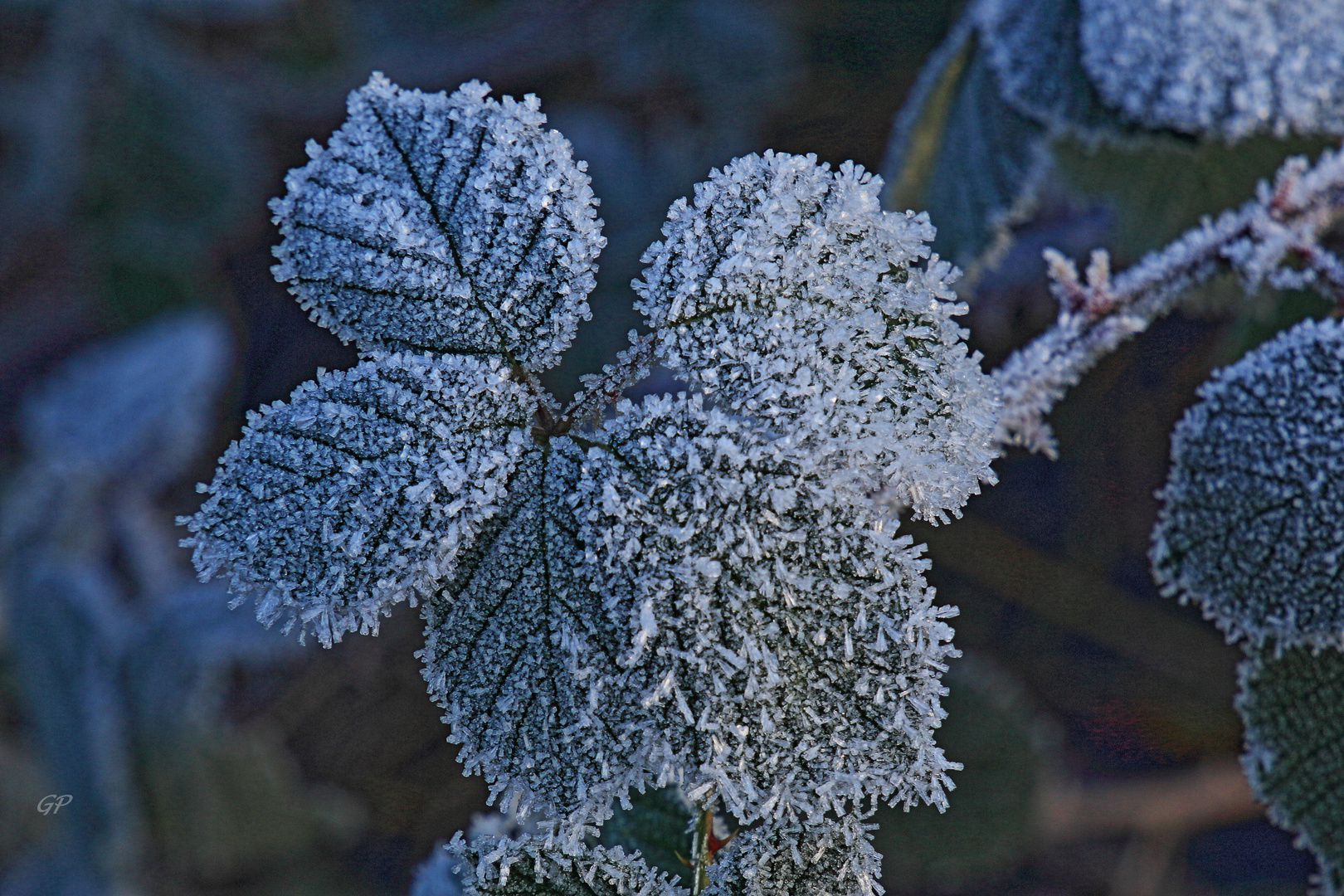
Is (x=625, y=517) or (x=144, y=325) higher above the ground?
(x=144, y=325)

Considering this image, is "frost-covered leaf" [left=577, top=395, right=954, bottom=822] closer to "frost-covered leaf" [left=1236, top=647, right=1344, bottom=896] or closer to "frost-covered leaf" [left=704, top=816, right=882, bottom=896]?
"frost-covered leaf" [left=704, top=816, right=882, bottom=896]

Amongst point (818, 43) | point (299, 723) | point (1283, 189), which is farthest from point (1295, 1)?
point (299, 723)

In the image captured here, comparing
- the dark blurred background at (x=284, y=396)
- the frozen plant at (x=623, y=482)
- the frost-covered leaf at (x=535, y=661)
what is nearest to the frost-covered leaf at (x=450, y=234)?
the frozen plant at (x=623, y=482)

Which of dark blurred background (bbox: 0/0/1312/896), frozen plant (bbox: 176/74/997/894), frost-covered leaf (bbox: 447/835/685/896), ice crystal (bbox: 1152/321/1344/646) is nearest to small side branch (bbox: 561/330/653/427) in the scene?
frozen plant (bbox: 176/74/997/894)

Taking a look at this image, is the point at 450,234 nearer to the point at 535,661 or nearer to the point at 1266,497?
the point at 535,661

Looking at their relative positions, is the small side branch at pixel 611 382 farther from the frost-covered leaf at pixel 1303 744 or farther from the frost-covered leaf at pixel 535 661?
the frost-covered leaf at pixel 1303 744

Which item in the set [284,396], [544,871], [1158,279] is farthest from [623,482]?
[284,396]

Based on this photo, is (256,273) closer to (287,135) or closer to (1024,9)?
(287,135)
